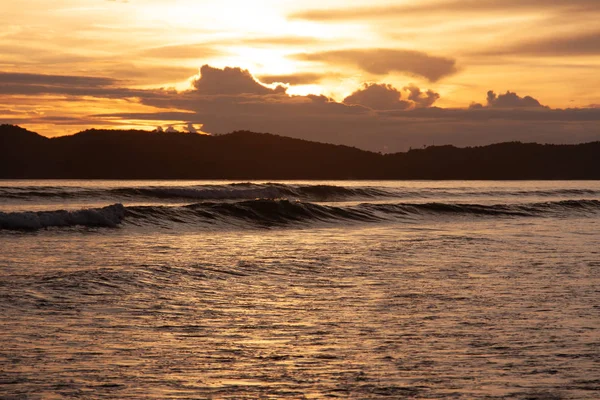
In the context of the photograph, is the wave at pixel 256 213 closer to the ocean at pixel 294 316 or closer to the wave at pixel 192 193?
the ocean at pixel 294 316

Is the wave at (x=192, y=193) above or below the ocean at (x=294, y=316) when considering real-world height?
above

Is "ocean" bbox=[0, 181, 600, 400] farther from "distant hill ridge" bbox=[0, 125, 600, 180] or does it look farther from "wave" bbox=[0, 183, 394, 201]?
"distant hill ridge" bbox=[0, 125, 600, 180]

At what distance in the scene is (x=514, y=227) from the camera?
32250 mm

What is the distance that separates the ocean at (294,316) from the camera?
7.89m

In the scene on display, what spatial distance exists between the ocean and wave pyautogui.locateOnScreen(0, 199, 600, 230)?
3.51 feet

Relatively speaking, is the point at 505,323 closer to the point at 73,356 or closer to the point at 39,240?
the point at 73,356

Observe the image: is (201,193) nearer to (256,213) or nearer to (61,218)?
(256,213)

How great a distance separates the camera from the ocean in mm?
7891

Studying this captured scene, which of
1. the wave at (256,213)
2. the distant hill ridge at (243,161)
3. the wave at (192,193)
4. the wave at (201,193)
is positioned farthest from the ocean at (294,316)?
the distant hill ridge at (243,161)

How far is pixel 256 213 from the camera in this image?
1410 inches

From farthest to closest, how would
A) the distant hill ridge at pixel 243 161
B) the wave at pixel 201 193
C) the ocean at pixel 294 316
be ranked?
the distant hill ridge at pixel 243 161
the wave at pixel 201 193
the ocean at pixel 294 316

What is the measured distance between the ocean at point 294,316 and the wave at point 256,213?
107 centimetres

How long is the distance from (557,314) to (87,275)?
8.97 m

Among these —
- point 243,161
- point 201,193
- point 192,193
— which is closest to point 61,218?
point 192,193
